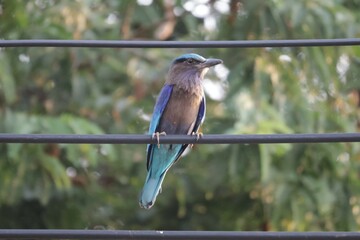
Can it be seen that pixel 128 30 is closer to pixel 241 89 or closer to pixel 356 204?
pixel 241 89

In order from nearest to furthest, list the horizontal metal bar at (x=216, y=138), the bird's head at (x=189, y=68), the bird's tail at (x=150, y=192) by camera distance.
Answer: the horizontal metal bar at (x=216, y=138)
the bird's tail at (x=150, y=192)
the bird's head at (x=189, y=68)

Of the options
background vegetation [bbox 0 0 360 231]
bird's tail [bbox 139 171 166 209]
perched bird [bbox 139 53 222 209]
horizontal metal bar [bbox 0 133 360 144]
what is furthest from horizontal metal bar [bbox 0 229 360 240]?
background vegetation [bbox 0 0 360 231]

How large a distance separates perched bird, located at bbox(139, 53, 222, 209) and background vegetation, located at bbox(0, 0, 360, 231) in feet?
3.14

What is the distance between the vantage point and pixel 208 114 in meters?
9.29

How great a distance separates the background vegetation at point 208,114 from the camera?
8.54 meters

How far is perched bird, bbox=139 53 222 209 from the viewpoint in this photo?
277 inches

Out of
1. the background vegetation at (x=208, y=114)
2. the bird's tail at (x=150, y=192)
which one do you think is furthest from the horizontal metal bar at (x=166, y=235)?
the background vegetation at (x=208, y=114)

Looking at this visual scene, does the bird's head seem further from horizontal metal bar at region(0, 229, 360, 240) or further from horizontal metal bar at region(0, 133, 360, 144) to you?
horizontal metal bar at region(0, 229, 360, 240)

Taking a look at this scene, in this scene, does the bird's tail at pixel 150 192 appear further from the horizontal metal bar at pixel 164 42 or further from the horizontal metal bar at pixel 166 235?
the horizontal metal bar at pixel 166 235

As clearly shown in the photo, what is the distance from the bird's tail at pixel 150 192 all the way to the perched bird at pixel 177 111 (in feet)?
0.47

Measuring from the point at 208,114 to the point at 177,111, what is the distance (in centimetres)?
221

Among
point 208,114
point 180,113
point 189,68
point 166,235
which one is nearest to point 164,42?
point 166,235

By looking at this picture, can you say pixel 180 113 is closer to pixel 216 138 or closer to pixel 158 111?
pixel 158 111

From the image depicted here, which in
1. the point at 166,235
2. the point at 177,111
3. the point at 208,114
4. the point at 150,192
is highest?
the point at 166,235
